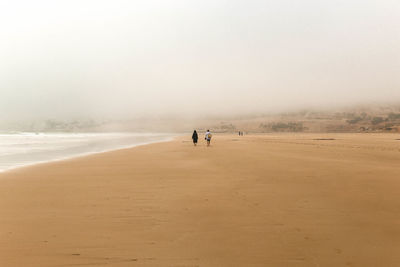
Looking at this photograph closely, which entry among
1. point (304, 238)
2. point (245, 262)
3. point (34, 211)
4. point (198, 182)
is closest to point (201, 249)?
point (245, 262)

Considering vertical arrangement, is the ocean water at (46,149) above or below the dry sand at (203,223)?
below

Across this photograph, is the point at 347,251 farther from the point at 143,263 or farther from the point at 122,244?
the point at 122,244

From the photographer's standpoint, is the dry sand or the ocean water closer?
the dry sand

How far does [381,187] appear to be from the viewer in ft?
24.7

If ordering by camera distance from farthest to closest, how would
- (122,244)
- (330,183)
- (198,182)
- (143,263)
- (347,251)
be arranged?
1. (198,182)
2. (330,183)
3. (122,244)
4. (347,251)
5. (143,263)

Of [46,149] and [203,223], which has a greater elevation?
[203,223]

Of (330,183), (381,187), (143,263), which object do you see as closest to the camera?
(143,263)

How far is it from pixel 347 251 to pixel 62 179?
8.87 metres

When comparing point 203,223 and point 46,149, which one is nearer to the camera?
point 203,223

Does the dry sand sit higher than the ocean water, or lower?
higher

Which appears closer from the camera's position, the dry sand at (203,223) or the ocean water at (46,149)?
the dry sand at (203,223)

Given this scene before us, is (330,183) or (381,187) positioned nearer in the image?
(381,187)

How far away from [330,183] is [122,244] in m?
6.61

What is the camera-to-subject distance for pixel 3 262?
3.51 metres
